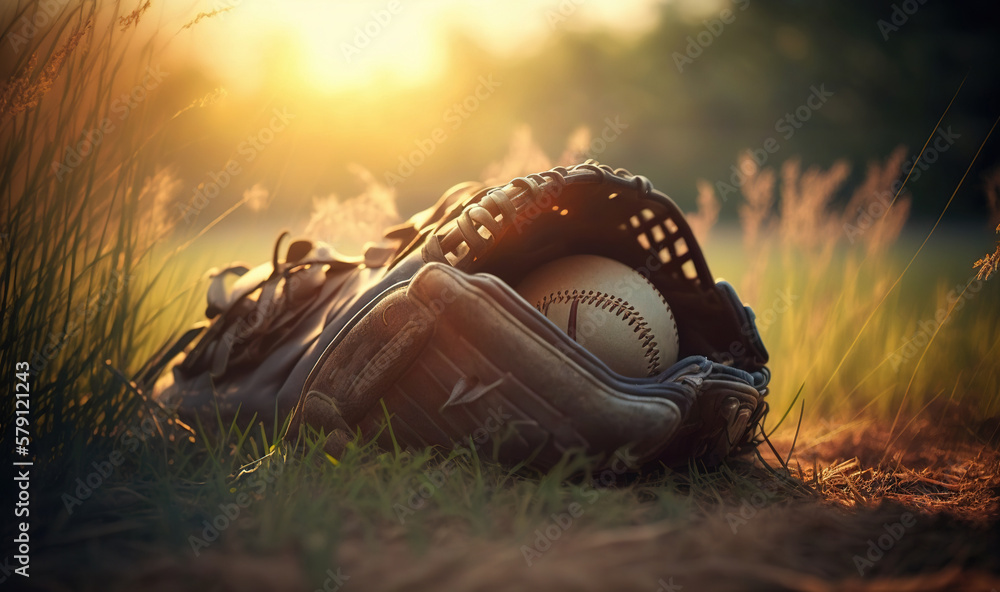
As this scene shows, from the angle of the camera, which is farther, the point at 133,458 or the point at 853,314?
the point at 853,314

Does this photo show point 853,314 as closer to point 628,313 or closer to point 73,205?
A: point 628,313

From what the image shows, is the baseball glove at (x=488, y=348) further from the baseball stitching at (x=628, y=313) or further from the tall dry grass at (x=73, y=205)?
the tall dry grass at (x=73, y=205)

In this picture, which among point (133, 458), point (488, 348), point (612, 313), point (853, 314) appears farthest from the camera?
point (853, 314)

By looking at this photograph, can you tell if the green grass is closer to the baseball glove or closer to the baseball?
the baseball glove

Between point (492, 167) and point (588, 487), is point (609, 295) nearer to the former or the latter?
point (588, 487)

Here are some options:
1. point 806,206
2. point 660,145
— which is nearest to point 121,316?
point 806,206

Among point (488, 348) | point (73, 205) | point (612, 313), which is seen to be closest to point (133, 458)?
point (73, 205)

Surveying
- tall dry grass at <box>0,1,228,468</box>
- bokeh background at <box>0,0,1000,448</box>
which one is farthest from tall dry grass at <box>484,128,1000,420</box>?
tall dry grass at <box>0,1,228,468</box>
